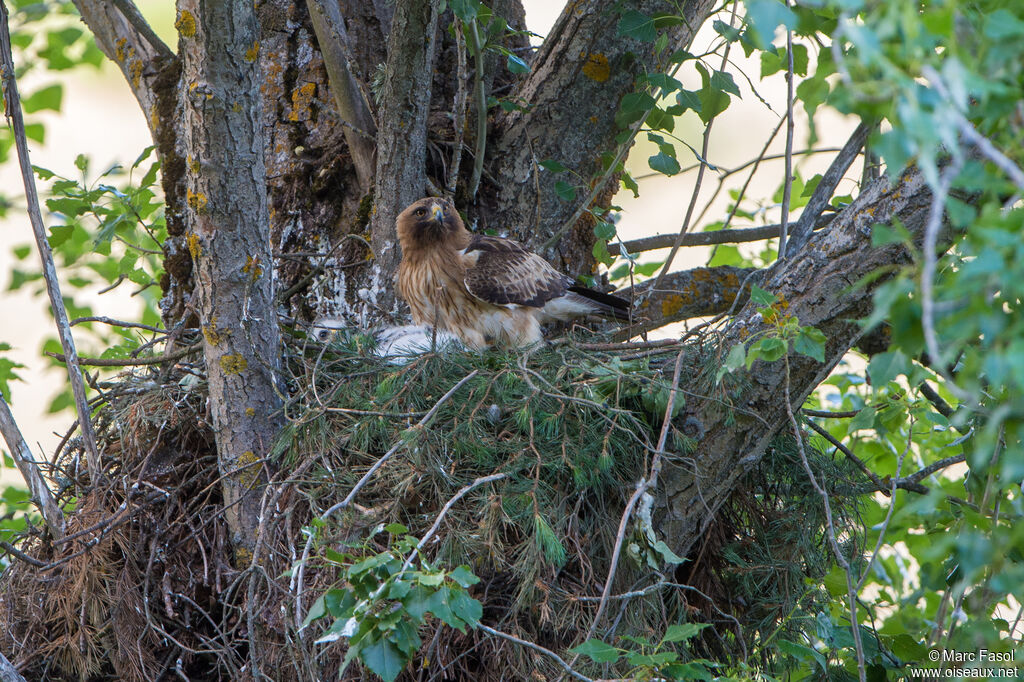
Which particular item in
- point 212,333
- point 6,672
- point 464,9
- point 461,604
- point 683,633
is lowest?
point 6,672

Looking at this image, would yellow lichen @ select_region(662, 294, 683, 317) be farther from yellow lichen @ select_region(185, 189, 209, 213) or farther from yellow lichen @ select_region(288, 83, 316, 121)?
yellow lichen @ select_region(185, 189, 209, 213)

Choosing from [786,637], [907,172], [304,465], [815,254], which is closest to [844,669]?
[786,637]

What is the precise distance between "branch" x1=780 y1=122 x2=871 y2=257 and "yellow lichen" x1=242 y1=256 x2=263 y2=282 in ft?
6.77

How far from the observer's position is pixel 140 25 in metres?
4.00

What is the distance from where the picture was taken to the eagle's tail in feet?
15.0

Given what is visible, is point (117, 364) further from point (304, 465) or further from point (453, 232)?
point (453, 232)

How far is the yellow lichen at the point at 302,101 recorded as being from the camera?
4582 mm

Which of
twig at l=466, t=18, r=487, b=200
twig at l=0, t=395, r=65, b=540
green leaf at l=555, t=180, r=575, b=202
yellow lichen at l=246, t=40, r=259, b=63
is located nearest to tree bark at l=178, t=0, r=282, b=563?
yellow lichen at l=246, t=40, r=259, b=63

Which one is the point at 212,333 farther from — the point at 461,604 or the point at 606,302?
the point at 606,302

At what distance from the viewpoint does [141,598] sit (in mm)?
3311

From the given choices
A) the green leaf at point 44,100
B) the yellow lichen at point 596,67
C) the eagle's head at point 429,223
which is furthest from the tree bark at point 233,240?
the green leaf at point 44,100

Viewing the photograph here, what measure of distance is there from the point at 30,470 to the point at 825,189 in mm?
3175

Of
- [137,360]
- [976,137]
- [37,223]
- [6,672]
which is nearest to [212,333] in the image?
[137,360]

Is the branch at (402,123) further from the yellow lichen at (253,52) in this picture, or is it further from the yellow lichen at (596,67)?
the yellow lichen at (253,52)
